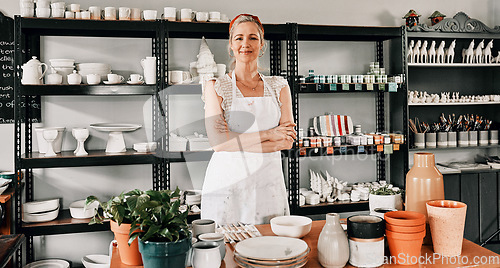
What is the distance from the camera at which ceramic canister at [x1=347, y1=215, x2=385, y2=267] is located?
4.58ft

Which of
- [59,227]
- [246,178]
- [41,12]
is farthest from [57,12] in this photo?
[246,178]

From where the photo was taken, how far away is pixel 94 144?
12.2 feet

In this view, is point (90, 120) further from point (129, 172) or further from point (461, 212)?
point (461, 212)

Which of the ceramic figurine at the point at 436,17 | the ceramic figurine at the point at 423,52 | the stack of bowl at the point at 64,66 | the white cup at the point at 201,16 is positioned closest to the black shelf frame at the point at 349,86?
the ceramic figurine at the point at 423,52

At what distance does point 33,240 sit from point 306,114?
265 cm

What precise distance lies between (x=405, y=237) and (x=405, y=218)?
4.1 inches

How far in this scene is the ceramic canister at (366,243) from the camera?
1395 mm

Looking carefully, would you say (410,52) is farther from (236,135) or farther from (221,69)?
(236,135)

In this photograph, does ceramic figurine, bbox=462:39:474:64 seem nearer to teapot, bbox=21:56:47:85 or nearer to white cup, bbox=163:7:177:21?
white cup, bbox=163:7:177:21

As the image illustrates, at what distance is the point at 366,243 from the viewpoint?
4.59 ft

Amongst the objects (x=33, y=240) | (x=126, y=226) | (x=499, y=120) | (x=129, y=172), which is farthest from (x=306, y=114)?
(x=126, y=226)

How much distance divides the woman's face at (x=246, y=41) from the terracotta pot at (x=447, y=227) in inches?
46.8

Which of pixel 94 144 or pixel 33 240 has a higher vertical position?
pixel 94 144

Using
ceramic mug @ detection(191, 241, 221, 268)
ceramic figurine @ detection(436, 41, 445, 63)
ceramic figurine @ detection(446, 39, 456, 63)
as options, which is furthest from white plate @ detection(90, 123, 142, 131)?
ceramic figurine @ detection(446, 39, 456, 63)
